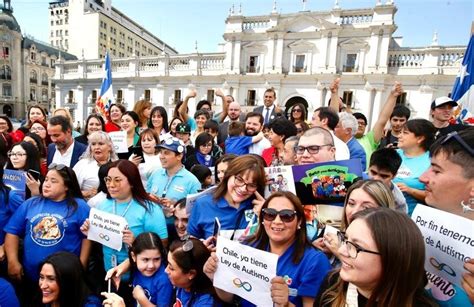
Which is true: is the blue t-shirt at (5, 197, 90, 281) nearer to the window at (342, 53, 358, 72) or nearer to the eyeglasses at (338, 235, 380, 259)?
the eyeglasses at (338, 235, 380, 259)

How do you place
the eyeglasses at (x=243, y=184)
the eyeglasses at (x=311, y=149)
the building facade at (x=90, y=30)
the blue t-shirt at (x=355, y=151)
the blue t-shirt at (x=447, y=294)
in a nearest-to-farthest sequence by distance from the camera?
the blue t-shirt at (x=447, y=294) → the eyeglasses at (x=243, y=184) → the eyeglasses at (x=311, y=149) → the blue t-shirt at (x=355, y=151) → the building facade at (x=90, y=30)

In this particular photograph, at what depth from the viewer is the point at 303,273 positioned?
1.85 metres

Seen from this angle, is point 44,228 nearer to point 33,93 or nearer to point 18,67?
point 18,67

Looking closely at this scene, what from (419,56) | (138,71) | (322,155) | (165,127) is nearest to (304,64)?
(419,56)

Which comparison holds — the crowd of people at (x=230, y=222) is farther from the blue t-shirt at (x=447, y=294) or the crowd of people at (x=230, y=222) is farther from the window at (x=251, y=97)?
the window at (x=251, y=97)

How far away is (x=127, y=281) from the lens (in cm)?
273

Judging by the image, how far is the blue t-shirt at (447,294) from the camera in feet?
4.80

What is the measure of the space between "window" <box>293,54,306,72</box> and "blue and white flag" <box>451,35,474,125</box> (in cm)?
1853

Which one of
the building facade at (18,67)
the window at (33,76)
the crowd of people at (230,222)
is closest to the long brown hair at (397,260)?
the crowd of people at (230,222)

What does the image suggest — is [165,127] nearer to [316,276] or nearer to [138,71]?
[316,276]

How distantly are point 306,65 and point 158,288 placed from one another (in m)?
24.3

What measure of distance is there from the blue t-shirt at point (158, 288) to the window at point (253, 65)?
24849 millimetres

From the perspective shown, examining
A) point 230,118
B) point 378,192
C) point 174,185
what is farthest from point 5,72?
point 378,192

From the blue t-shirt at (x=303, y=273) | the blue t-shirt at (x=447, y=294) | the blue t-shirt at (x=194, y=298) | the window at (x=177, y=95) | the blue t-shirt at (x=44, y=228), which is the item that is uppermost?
the window at (x=177, y=95)
